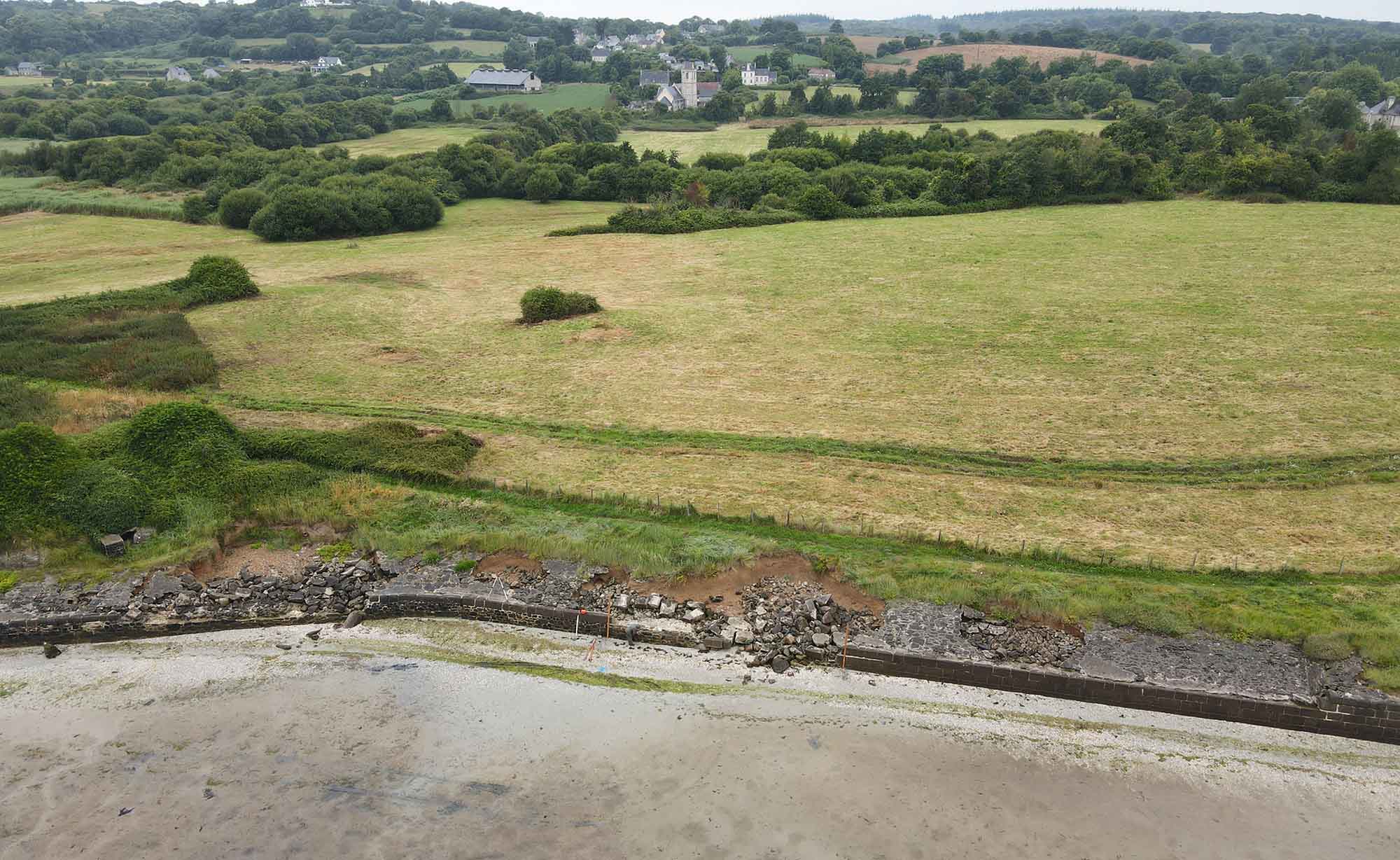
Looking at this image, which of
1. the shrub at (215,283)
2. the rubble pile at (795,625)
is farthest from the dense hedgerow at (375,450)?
the shrub at (215,283)

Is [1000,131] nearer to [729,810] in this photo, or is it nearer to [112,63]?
[729,810]

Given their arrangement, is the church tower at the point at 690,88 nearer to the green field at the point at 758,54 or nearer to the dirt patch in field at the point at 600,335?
the green field at the point at 758,54

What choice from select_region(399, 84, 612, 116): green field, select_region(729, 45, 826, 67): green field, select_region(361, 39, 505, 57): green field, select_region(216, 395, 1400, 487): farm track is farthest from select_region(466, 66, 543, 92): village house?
select_region(216, 395, 1400, 487): farm track

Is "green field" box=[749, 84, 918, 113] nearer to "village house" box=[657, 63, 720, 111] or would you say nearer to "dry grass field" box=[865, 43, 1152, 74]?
"village house" box=[657, 63, 720, 111]

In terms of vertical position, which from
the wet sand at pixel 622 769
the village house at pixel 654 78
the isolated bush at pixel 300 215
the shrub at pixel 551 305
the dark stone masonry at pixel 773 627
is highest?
the village house at pixel 654 78

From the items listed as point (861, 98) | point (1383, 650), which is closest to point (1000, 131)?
point (861, 98)

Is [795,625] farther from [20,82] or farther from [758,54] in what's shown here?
[758,54]
